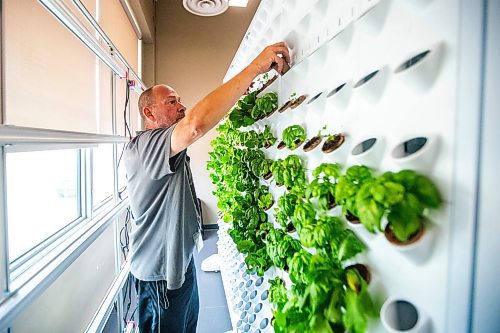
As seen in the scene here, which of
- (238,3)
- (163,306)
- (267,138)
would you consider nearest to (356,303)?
(267,138)

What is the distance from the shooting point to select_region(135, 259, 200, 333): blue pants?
56.2 inches

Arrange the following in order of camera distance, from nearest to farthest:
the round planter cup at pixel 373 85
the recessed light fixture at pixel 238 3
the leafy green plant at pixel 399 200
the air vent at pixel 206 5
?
the leafy green plant at pixel 399 200 → the round planter cup at pixel 373 85 → the air vent at pixel 206 5 → the recessed light fixture at pixel 238 3

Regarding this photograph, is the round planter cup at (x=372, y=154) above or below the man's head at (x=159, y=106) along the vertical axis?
below

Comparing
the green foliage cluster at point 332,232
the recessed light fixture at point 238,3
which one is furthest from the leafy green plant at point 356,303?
the recessed light fixture at point 238,3

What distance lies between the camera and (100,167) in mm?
2492

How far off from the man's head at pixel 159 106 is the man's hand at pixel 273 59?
57 centimetres

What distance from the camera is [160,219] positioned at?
4.62 ft

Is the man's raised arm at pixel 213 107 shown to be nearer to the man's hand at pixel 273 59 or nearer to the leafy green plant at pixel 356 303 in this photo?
the man's hand at pixel 273 59

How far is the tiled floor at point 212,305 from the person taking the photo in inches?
87.9

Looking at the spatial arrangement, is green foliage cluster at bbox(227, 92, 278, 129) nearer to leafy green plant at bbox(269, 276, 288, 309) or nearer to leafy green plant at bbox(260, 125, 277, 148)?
leafy green plant at bbox(260, 125, 277, 148)

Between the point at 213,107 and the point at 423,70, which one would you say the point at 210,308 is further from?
the point at 423,70

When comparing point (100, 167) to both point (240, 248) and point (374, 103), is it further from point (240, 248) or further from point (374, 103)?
point (374, 103)

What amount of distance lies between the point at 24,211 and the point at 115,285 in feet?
2.48

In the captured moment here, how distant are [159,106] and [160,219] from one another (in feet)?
1.88
